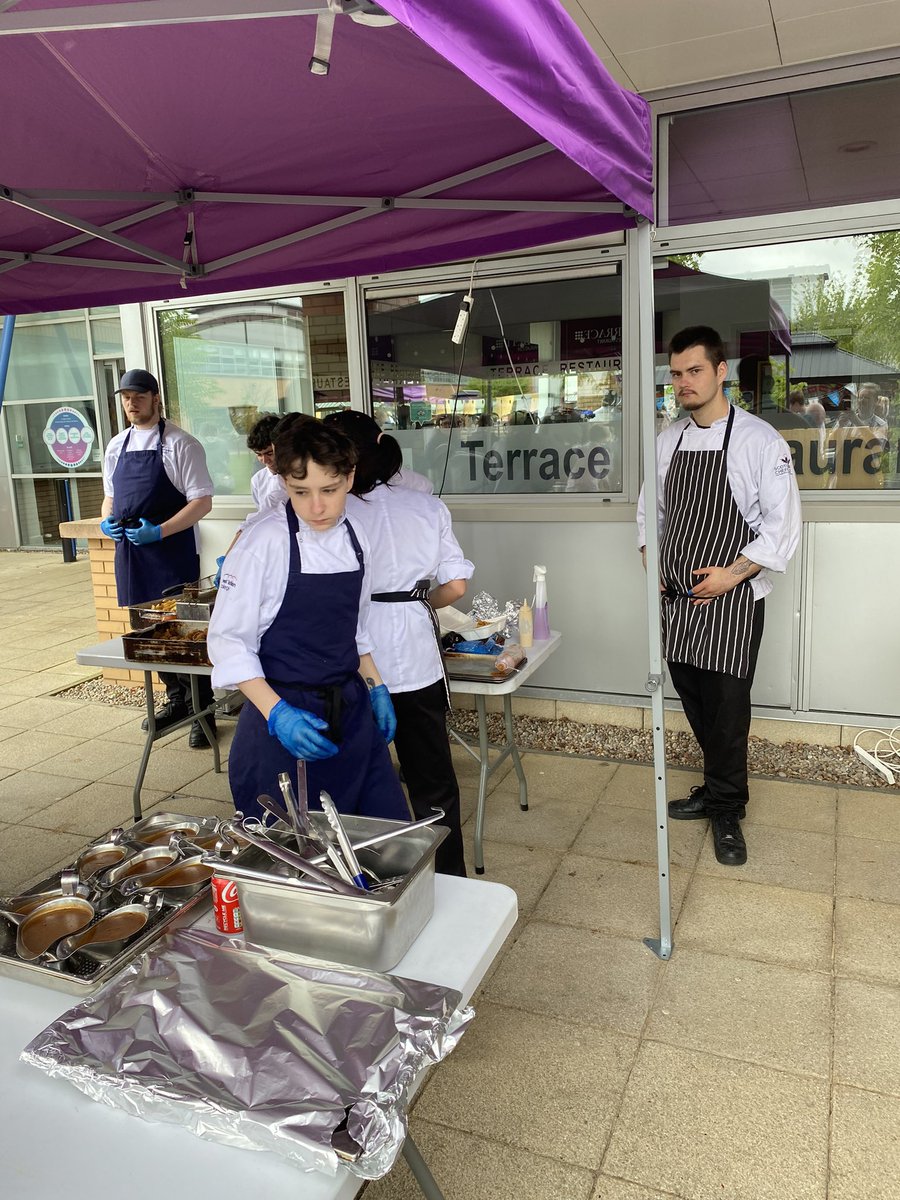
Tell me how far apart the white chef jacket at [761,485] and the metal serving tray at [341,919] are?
2137mm

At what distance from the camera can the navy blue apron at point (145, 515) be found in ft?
15.0

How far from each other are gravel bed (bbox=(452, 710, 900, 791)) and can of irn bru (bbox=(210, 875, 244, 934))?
3.12 metres

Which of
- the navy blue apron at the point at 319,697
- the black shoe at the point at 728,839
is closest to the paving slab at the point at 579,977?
the black shoe at the point at 728,839

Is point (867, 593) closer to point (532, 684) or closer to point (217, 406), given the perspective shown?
point (532, 684)

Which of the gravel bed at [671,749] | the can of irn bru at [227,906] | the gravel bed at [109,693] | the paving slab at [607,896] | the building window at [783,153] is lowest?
the paving slab at [607,896]

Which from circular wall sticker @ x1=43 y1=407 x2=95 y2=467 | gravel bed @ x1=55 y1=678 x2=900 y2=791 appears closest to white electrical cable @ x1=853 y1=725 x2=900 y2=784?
gravel bed @ x1=55 y1=678 x2=900 y2=791

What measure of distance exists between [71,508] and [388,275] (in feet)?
28.7

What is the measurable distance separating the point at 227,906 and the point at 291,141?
2.29 m

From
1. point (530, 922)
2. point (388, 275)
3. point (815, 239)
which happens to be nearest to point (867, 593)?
point (815, 239)

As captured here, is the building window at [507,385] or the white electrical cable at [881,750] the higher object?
the building window at [507,385]

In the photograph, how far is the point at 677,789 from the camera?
13.0ft

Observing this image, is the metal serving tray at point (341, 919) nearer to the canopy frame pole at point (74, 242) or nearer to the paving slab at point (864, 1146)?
the paving slab at point (864, 1146)

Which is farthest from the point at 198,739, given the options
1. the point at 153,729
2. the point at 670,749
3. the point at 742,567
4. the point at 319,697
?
the point at 742,567

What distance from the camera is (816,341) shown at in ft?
13.5
